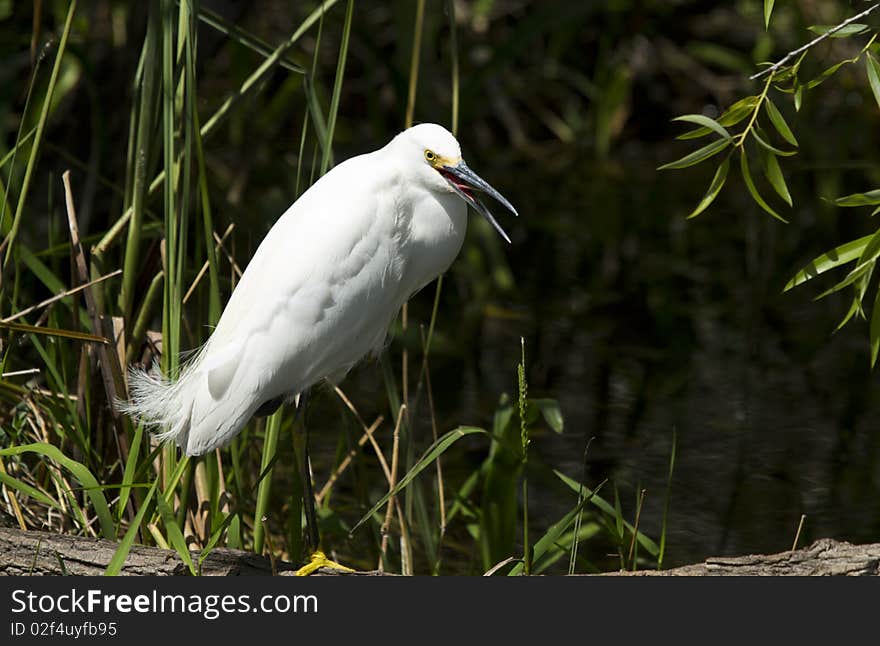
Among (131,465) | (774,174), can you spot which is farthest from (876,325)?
(131,465)

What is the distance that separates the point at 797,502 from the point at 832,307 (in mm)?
1633

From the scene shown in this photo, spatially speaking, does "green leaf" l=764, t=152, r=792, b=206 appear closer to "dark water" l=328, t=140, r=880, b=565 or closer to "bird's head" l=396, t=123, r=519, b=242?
"bird's head" l=396, t=123, r=519, b=242

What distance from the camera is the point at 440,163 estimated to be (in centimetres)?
230

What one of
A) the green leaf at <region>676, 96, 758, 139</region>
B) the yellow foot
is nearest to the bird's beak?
the green leaf at <region>676, 96, 758, 139</region>

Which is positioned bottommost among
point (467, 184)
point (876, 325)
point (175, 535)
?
point (175, 535)

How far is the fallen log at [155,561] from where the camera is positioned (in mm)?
2047

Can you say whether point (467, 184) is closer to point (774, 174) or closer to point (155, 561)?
point (774, 174)

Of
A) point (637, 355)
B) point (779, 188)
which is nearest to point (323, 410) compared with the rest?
point (637, 355)

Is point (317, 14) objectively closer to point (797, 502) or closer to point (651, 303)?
point (797, 502)

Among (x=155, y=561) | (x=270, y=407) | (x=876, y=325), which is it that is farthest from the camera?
(x=270, y=407)

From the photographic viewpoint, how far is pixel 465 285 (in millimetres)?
5316

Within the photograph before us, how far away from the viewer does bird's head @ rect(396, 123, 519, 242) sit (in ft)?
7.41

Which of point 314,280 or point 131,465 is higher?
point 314,280

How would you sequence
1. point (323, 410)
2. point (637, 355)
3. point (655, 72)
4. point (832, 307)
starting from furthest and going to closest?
point (655, 72), point (832, 307), point (637, 355), point (323, 410)
